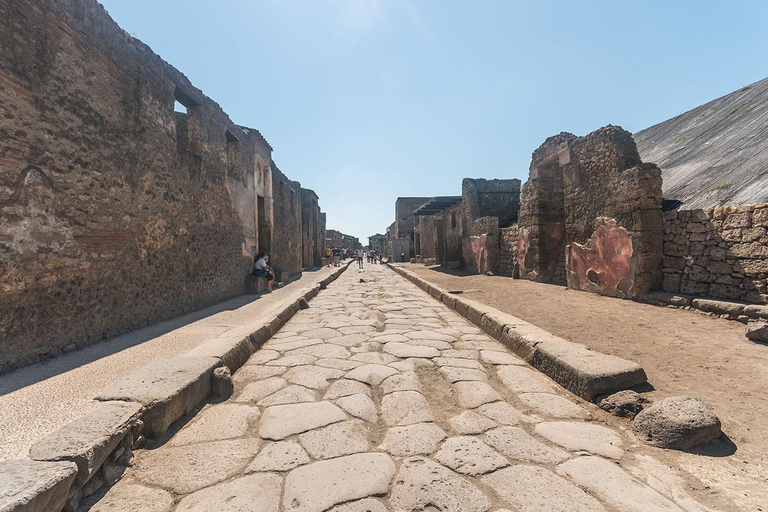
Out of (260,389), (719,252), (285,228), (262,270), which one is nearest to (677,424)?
(260,389)

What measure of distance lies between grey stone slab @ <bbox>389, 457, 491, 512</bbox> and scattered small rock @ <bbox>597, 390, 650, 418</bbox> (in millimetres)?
1294

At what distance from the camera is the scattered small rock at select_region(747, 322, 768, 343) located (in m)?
3.37

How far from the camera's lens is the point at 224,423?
2133 millimetres

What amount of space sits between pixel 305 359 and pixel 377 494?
6.59 feet

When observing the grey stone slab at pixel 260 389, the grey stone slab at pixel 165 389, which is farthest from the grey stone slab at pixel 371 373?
the grey stone slab at pixel 165 389

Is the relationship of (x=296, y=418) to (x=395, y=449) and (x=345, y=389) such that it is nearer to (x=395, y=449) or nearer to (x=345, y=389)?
(x=345, y=389)

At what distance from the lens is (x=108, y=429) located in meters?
1.67

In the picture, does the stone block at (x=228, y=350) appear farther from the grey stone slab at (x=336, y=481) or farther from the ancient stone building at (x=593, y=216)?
the ancient stone building at (x=593, y=216)

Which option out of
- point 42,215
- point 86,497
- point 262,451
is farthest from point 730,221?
point 42,215

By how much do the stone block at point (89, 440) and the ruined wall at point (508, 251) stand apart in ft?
32.7

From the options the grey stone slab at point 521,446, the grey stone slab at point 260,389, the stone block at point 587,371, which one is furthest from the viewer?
the grey stone slab at point 260,389

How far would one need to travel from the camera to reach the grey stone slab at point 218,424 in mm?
1976

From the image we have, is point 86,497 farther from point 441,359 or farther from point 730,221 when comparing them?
point 730,221

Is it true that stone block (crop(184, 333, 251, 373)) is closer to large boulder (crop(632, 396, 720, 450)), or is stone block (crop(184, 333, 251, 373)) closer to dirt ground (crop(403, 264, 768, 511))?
large boulder (crop(632, 396, 720, 450))
